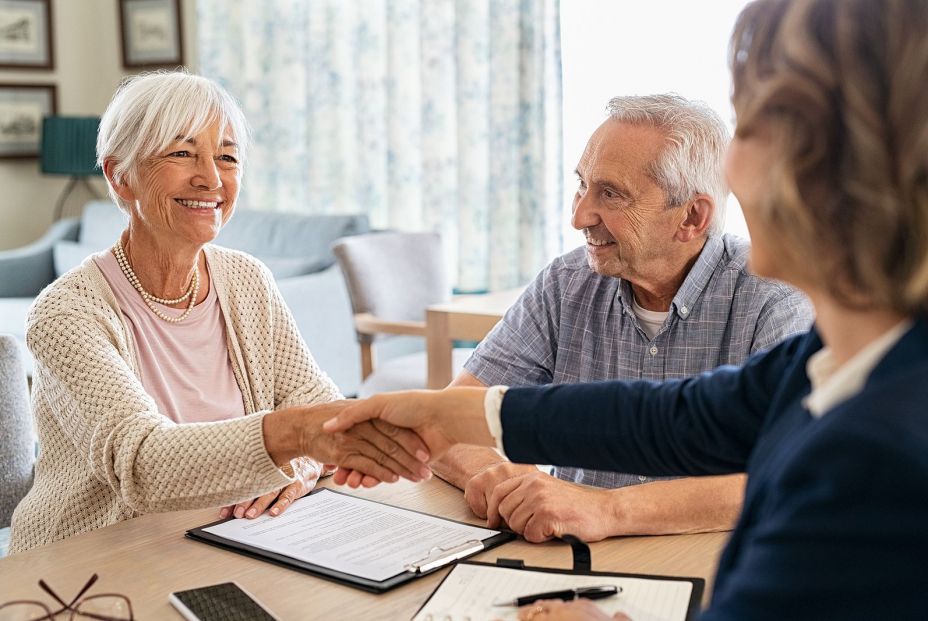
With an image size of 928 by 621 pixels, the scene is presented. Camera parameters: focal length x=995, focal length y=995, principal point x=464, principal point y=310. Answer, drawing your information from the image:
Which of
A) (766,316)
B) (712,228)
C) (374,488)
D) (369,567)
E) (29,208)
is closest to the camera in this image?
(369,567)

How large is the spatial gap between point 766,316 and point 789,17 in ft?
3.35

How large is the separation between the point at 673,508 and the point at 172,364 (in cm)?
94

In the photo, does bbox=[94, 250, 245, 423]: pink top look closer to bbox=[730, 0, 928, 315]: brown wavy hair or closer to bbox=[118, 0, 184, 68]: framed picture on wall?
bbox=[730, 0, 928, 315]: brown wavy hair

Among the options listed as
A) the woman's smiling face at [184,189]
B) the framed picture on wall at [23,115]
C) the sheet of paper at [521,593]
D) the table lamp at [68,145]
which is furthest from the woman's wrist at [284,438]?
the framed picture on wall at [23,115]

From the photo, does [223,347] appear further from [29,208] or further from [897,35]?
[29,208]

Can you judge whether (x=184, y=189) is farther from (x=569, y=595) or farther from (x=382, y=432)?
(x=569, y=595)

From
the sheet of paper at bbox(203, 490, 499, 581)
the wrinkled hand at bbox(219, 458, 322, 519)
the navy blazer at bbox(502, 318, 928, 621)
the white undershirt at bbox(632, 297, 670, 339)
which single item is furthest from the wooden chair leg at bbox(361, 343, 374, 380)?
the navy blazer at bbox(502, 318, 928, 621)

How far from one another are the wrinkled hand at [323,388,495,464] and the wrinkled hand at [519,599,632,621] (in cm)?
24

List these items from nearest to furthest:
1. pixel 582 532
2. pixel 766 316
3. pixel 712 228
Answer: pixel 582 532
pixel 766 316
pixel 712 228

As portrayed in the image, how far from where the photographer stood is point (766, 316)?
1.70m

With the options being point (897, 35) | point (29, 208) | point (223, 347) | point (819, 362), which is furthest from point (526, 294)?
point (29, 208)

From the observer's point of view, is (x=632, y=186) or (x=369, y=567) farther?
(x=632, y=186)

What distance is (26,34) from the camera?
20.2 ft

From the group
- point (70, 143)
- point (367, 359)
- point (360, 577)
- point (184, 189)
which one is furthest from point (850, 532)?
point (70, 143)
